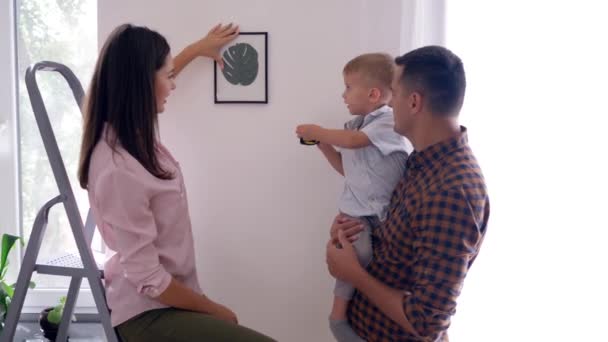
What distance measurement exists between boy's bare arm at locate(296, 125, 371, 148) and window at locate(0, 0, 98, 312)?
1.25 metres

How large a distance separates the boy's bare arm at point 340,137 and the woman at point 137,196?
47 centimetres

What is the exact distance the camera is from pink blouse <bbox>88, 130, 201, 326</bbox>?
1.28m

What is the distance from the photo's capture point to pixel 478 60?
1724 mm

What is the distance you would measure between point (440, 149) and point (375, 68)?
40 cm

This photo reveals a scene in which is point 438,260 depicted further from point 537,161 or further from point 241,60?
point 241,60

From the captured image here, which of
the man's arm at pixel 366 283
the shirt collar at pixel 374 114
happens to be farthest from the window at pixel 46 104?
the shirt collar at pixel 374 114

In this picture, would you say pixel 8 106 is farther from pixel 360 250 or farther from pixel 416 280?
pixel 416 280

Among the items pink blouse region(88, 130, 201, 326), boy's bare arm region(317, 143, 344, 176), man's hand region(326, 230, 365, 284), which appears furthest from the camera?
boy's bare arm region(317, 143, 344, 176)

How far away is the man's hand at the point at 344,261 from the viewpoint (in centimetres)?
140

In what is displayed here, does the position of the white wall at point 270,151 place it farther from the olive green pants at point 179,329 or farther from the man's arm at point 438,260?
the man's arm at point 438,260

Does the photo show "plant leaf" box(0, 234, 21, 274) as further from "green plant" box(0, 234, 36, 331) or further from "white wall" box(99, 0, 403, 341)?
"white wall" box(99, 0, 403, 341)

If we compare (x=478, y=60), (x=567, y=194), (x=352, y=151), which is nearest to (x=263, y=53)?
(x=352, y=151)

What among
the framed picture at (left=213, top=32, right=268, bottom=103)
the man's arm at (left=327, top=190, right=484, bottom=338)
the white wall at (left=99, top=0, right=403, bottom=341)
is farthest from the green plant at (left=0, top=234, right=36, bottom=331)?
the man's arm at (left=327, top=190, right=484, bottom=338)

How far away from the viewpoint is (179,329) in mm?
1354
